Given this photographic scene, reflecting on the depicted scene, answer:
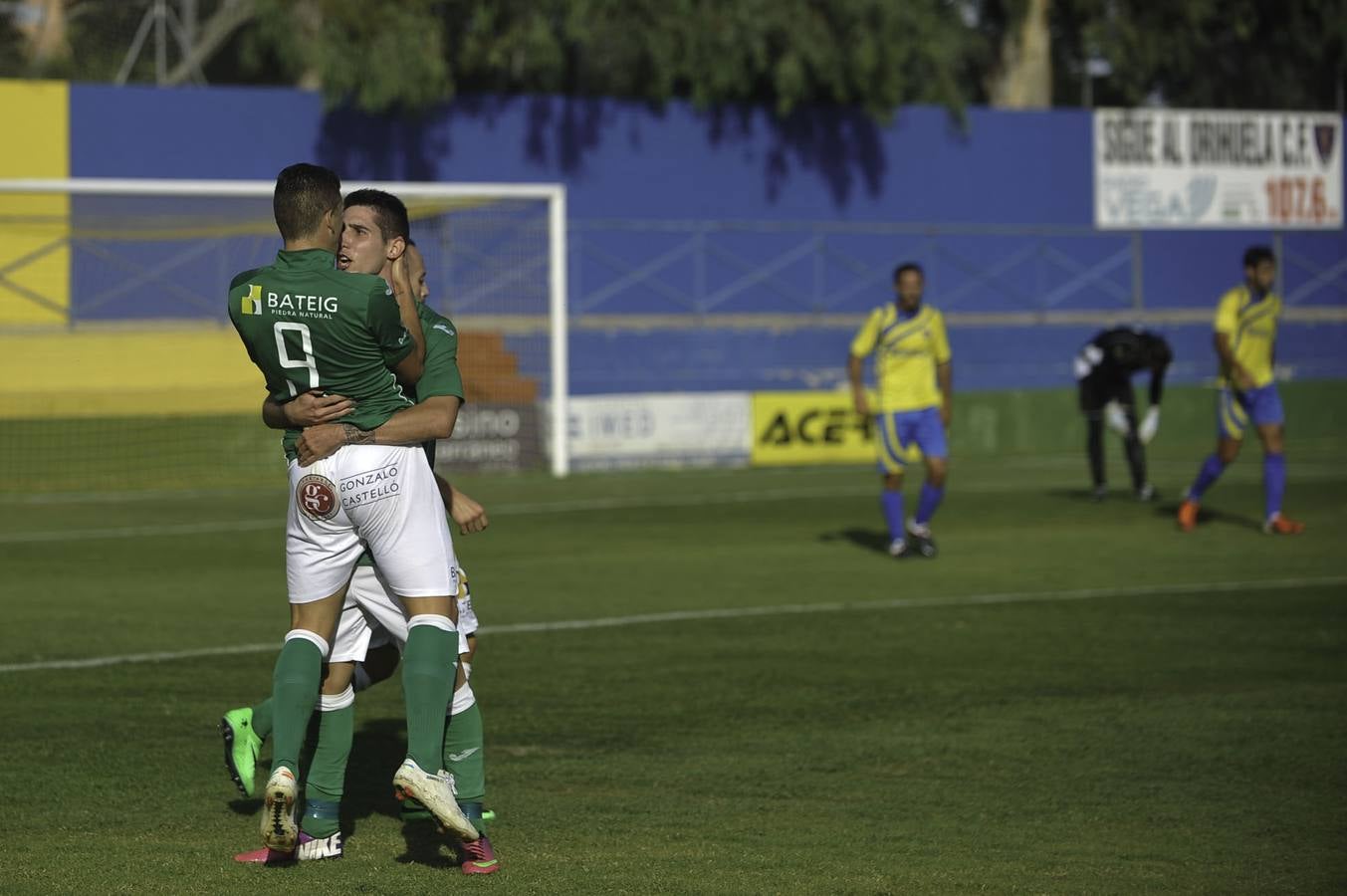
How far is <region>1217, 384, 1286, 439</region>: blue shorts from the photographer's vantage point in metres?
15.5

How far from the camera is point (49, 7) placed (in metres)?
31.7

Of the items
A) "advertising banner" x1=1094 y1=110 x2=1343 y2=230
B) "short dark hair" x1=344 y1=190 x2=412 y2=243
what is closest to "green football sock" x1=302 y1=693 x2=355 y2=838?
"short dark hair" x1=344 y1=190 x2=412 y2=243

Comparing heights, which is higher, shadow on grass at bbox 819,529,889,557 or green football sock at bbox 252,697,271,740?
green football sock at bbox 252,697,271,740

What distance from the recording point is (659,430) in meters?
24.3

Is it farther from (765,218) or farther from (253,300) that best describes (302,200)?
(765,218)

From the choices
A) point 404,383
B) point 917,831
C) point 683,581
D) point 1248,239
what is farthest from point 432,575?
point 1248,239

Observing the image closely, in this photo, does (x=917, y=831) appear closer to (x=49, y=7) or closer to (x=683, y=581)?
(x=683, y=581)

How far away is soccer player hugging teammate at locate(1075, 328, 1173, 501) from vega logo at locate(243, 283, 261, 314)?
14.9 metres

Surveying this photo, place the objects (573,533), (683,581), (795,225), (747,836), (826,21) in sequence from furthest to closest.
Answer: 1. (826,21)
2. (795,225)
3. (573,533)
4. (683,581)
5. (747,836)

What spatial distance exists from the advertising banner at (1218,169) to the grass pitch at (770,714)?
23.3 m

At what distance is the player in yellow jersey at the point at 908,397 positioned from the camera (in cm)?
1432

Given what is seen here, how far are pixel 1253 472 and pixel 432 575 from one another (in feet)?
60.9

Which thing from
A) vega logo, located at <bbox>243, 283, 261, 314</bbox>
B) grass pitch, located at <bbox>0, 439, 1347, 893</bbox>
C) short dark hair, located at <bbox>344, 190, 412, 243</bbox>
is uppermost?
short dark hair, located at <bbox>344, 190, 412, 243</bbox>

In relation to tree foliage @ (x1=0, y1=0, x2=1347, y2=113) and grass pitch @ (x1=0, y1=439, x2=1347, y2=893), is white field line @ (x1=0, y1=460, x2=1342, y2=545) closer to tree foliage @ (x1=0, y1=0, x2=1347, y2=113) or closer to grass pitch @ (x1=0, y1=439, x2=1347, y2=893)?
grass pitch @ (x1=0, y1=439, x2=1347, y2=893)
